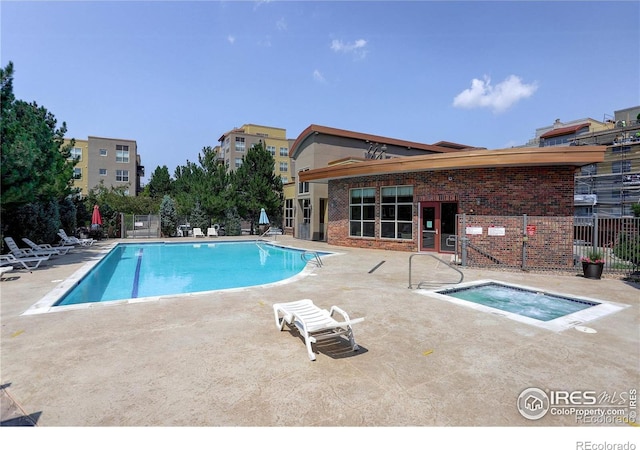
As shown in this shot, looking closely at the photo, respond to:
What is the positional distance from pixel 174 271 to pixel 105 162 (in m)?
42.8

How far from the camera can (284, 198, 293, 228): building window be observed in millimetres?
28250

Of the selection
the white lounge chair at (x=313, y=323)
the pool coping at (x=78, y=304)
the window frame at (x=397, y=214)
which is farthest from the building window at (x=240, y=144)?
the white lounge chair at (x=313, y=323)

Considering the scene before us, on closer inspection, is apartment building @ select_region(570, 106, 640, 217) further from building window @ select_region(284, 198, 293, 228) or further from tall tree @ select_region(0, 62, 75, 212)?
tall tree @ select_region(0, 62, 75, 212)

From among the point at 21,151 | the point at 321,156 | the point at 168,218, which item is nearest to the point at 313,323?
the point at 21,151

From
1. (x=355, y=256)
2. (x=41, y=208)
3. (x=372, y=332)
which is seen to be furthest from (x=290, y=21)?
(x=41, y=208)

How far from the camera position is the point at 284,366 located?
3.92 meters

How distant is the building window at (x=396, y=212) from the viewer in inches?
642

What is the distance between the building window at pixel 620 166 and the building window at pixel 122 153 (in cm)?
6411

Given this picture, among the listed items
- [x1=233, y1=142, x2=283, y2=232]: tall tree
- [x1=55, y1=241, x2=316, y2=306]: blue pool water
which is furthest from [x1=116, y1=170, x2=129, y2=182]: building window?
[x1=55, y1=241, x2=316, y2=306]: blue pool water

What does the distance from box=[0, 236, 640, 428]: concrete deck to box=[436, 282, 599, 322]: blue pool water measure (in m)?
0.85

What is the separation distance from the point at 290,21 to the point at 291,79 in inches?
259

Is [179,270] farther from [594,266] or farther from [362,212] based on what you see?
[594,266]

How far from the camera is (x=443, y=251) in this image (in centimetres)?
1522
